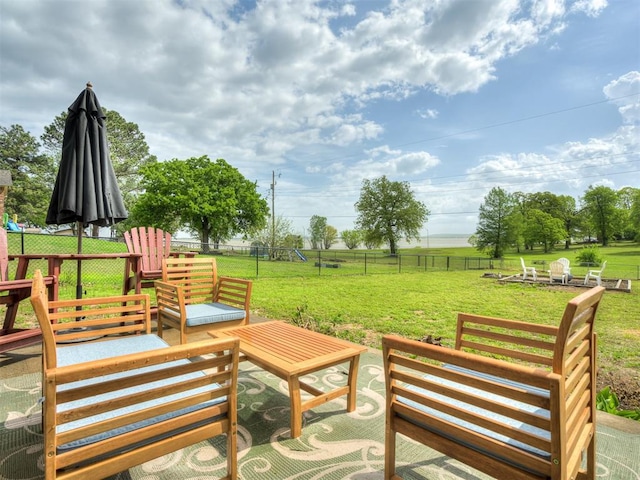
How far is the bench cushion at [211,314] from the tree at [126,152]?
23.0 m

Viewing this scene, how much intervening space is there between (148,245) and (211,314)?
6.64 ft

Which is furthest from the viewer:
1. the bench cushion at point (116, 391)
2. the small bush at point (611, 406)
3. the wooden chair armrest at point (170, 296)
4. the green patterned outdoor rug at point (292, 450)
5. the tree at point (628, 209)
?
the tree at point (628, 209)

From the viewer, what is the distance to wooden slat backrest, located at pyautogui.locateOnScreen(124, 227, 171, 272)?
3.99 m

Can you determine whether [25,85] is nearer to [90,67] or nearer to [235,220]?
[90,67]

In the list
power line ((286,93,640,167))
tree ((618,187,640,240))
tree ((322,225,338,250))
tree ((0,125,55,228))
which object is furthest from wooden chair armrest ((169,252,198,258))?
tree ((322,225,338,250))

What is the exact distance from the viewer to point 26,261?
3.00 m

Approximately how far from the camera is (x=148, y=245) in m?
4.10

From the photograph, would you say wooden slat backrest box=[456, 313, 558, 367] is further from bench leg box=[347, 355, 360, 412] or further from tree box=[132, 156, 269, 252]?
tree box=[132, 156, 269, 252]

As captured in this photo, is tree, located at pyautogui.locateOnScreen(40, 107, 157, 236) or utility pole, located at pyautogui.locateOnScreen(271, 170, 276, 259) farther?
utility pole, located at pyautogui.locateOnScreen(271, 170, 276, 259)

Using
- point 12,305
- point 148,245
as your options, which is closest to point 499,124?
point 148,245

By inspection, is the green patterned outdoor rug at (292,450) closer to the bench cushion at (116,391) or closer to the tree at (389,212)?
the bench cushion at (116,391)

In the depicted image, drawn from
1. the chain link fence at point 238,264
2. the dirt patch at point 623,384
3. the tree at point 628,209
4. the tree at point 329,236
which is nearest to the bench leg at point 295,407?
the dirt patch at point 623,384

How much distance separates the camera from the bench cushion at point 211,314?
2.54 metres

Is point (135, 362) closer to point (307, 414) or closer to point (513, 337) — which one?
point (307, 414)
